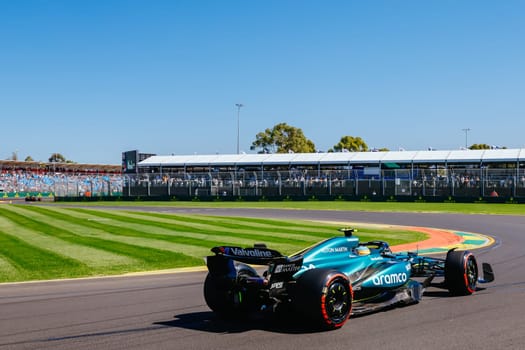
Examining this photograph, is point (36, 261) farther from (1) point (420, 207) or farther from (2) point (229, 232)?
(1) point (420, 207)

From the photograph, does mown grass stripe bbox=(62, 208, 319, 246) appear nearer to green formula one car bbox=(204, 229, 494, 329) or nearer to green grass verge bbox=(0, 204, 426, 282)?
green grass verge bbox=(0, 204, 426, 282)

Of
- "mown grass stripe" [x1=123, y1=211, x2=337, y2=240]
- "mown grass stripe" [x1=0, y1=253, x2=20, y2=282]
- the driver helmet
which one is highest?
the driver helmet

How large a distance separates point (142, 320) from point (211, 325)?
896mm

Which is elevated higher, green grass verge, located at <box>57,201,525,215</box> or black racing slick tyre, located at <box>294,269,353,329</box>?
black racing slick tyre, located at <box>294,269,353,329</box>

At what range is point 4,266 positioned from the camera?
12.2 m

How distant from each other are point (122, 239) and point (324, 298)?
447 inches

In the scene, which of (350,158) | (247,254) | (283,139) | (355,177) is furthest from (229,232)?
(283,139)

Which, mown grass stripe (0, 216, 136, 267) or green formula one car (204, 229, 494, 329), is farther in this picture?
mown grass stripe (0, 216, 136, 267)

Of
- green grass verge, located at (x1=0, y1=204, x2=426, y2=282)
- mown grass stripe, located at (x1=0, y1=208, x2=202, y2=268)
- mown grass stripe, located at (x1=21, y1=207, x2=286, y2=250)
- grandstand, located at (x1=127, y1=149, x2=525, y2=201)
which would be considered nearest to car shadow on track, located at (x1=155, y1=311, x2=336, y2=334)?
green grass verge, located at (x1=0, y1=204, x2=426, y2=282)

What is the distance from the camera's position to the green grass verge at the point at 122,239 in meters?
12.3

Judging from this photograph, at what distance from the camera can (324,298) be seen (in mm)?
6598

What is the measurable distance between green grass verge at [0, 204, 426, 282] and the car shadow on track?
4.50 m

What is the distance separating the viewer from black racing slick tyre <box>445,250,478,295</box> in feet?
28.5

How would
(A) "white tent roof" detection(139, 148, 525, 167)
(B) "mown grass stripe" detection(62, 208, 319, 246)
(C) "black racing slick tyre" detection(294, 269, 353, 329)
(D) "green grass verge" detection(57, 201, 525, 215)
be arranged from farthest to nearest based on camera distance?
(A) "white tent roof" detection(139, 148, 525, 167) < (D) "green grass verge" detection(57, 201, 525, 215) < (B) "mown grass stripe" detection(62, 208, 319, 246) < (C) "black racing slick tyre" detection(294, 269, 353, 329)
